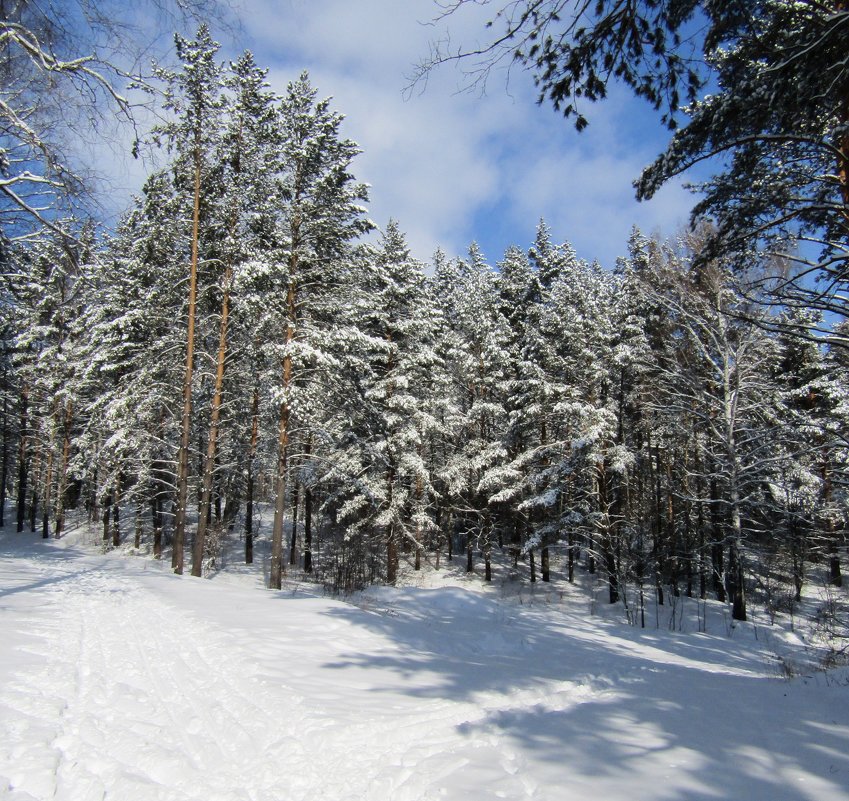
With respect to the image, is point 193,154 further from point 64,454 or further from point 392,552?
point 64,454

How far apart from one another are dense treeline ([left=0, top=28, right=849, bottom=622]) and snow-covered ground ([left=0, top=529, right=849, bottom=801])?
15.6 feet

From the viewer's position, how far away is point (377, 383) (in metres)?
20.7

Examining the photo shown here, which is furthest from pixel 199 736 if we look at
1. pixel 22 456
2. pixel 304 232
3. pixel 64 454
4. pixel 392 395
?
pixel 22 456

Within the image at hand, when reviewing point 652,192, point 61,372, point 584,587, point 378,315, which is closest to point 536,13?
point 652,192

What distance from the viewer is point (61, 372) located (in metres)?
25.6

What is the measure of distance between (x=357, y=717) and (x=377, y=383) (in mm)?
16614

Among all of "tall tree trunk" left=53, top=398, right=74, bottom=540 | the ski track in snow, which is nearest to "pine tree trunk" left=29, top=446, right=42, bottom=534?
"tall tree trunk" left=53, top=398, right=74, bottom=540

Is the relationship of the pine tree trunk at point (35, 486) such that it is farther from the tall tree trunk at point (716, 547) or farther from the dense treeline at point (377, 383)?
the tall tree trunk at point (716, 547)

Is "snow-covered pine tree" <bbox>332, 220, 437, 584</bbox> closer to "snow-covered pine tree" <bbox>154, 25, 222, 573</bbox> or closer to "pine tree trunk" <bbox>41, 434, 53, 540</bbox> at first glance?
"snow-covered pine tree" <bbox>154, 25, 222, 573</bbox>

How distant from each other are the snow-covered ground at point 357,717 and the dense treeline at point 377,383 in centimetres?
475

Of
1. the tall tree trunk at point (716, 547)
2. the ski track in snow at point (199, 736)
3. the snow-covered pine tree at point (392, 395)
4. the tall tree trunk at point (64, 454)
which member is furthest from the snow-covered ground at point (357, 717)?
the tall tree trunk at point (64, 454)

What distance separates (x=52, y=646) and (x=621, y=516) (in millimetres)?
19584

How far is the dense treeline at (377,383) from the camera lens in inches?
606

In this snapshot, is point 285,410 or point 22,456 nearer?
point 285,410
